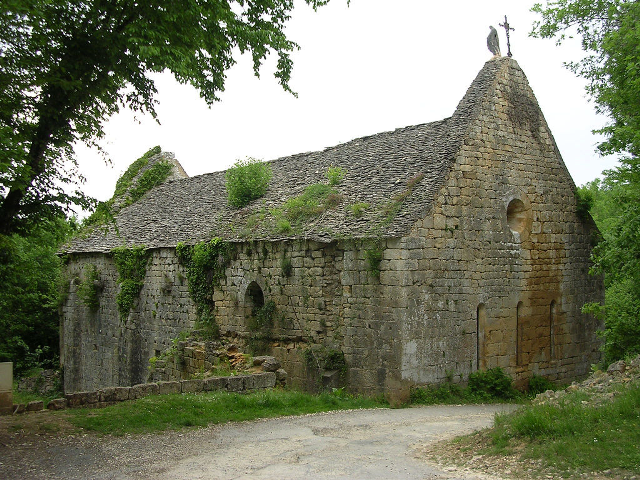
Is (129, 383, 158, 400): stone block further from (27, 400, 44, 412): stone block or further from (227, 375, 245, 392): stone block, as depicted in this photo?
(27, 400, 44, 412): stone block

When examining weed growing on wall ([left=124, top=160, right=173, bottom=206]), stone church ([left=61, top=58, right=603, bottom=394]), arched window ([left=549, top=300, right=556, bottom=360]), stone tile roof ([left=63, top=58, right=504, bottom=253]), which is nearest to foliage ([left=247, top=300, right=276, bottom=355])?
stone church ([left=61, top=58, right=603, bottom=394])

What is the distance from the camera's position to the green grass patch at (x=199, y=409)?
1072 cm

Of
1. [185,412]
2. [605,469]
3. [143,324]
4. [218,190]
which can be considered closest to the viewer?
[605,469]

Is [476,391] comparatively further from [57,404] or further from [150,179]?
[150,179]

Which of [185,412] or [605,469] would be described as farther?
[185,412]

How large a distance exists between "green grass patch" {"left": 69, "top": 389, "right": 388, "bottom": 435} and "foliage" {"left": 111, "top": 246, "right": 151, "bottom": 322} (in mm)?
10066

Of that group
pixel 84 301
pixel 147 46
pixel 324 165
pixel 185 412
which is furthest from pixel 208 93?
pixel 84 301

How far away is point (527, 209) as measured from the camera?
16.9 m

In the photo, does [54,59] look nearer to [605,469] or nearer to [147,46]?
[147,46]

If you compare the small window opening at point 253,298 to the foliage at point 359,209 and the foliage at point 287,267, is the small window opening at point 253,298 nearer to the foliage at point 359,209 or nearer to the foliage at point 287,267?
the foliage at point 287,267

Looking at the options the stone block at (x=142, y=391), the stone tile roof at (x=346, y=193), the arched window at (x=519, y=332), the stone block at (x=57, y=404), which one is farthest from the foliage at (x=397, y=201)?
the stone block at (x=57, y=404)

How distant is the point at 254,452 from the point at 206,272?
1050 cm

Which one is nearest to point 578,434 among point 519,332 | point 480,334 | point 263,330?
point 480,334

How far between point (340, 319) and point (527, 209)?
19.5ft
